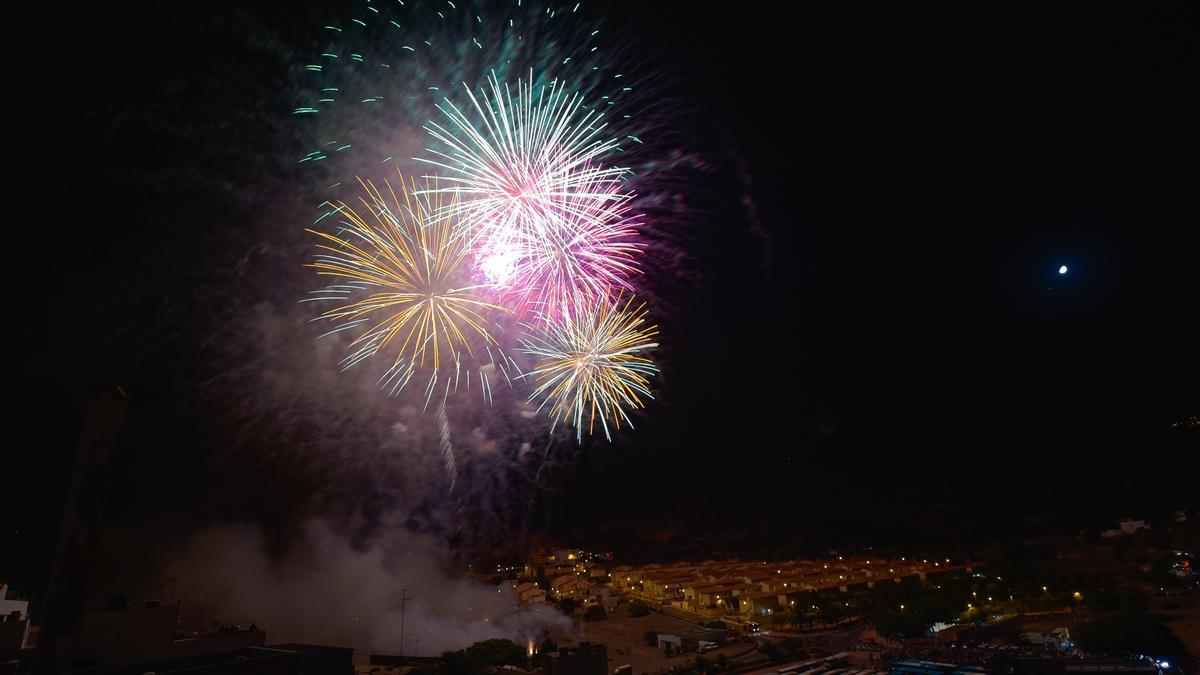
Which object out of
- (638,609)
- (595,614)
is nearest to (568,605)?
(595,614)

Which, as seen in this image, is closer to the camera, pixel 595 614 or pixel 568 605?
pixel 595 614

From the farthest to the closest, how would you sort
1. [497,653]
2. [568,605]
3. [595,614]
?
[568,605]
[595,614]
[497,653]

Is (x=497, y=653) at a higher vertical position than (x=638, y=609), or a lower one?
higher

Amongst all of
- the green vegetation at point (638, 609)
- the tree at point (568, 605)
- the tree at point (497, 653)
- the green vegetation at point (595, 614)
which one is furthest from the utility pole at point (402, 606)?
the green vegetation at point (638, 609)

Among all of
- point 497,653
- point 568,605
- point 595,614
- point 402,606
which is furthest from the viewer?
point 568,605

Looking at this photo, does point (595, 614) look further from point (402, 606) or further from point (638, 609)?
point (402, 606)

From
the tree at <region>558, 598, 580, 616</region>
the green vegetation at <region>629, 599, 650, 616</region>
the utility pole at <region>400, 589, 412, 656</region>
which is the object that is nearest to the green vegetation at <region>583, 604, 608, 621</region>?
the tree at <region>558, 598, 580, 616</region>

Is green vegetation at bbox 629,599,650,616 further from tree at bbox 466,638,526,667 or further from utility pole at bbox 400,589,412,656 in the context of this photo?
utility pole at bbox 400,589,412,656

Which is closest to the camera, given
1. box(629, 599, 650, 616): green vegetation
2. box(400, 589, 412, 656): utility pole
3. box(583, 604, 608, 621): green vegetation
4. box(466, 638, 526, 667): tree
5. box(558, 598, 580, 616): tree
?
box(466, 638, 526, 667): tree

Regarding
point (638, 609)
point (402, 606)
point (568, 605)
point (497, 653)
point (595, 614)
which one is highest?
point (402, 606)

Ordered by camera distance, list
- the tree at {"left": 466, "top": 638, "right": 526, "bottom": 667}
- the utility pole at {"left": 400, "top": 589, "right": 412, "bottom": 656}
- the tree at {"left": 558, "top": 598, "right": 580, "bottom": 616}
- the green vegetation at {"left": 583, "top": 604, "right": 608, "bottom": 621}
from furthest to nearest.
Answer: the tree at {"left": 558, "top": 598, "right": 580, "bottom": 616} < the green vegetation at {"left": 583, "top": 604, "right": 608, "bottom": 621} < the utility pole at {"left": 400, "top": 589, "right": 412, "bottom": 656} < the tree at {"left": 466, "top": 638, "right": 526, "bottom": 667}

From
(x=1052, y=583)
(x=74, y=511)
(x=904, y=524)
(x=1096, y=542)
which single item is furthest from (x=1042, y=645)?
(x=904, y=524)

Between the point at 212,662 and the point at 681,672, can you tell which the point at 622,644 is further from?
the point at 212,662
